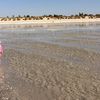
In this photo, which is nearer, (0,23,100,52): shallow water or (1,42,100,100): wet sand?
(1,42,100,100): wet sand

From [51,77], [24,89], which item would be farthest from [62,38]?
[24,89]

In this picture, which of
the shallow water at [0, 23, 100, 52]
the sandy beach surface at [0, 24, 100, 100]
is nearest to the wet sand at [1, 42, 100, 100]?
the sandy beach surface at [0, 24, 100, 100]

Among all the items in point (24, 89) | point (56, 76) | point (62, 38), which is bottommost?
point (62, 38)

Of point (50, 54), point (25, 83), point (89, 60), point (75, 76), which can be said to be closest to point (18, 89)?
point (25, 83)

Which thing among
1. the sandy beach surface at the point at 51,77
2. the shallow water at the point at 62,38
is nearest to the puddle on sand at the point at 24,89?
the sandy beach surface at the point at 51,77

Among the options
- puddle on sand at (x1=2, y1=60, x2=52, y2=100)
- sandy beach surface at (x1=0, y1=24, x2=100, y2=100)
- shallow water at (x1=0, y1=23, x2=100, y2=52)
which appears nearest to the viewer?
puddle on sand at (x1=2, y1=60, x2=52, y2=100)

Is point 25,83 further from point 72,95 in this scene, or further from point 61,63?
point 61,63

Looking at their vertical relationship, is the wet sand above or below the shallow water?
above

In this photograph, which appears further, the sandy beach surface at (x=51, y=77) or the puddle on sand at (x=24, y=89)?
the sandy beach surface at (x=51, y=77)

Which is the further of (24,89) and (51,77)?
(51,77)

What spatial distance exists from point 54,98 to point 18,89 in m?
1.30

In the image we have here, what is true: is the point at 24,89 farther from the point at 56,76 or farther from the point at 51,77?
the point at 56,76

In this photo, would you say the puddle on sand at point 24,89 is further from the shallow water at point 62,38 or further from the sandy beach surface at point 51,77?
the shallow water at point 62,38

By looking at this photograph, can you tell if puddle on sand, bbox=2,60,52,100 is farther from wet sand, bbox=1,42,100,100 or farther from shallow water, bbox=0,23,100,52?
shallow water, bbox=0,23,100,52
